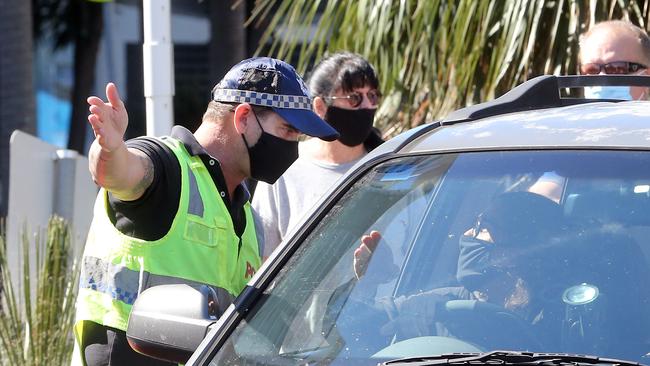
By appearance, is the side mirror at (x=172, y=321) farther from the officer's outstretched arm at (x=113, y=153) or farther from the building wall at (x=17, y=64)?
the building wall at (x=17, y=64)

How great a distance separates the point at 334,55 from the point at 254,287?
7.69ft

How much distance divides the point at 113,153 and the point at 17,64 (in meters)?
8.14

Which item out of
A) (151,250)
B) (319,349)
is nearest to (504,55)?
(151,250)

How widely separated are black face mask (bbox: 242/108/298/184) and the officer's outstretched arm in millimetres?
482

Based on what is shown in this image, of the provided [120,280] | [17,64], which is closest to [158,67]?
[120,280]

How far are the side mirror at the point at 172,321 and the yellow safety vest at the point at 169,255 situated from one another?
0.47 meters

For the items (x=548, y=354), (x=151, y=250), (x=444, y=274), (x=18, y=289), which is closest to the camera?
(x=548, y=354)

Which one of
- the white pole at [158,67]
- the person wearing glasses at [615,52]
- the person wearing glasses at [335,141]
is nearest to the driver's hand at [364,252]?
the person wearing glasses at [335,141]

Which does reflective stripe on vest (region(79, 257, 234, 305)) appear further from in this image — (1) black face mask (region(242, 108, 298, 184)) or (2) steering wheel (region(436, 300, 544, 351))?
(2) steering wheel (region(436, 300, 544, 351))

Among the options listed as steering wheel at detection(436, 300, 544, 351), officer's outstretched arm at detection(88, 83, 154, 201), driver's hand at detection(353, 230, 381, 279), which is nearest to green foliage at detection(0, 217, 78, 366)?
officer's outstretched arm at detection(88, 83, 154, 201)

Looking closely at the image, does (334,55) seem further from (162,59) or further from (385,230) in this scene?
(385,230)

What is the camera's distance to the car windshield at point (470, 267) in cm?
229

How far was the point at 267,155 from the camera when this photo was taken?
131 inches

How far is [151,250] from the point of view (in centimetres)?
302
